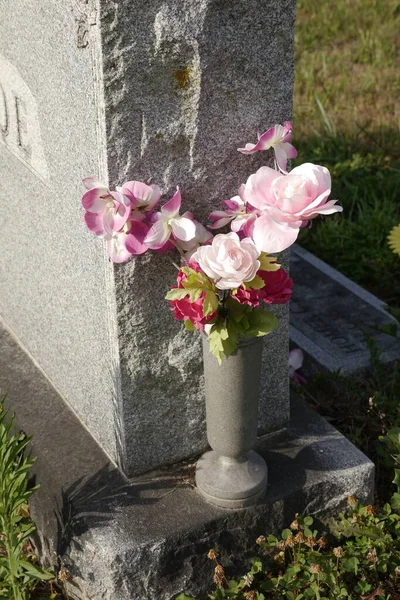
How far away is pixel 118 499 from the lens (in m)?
2.24

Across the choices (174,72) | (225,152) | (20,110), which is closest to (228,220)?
(225,152)

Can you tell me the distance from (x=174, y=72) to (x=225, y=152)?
8.9 inches

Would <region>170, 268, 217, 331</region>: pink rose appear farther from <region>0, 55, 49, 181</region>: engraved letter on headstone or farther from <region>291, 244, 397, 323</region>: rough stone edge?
<region>291, 244, 397, 323</region>: rough stone edge

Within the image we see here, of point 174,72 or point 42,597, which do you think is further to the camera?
point 42,597

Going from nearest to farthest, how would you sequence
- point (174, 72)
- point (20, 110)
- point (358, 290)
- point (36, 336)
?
point (174, 72)
point (20, 110)
point (36, 336)
point (358, 290)

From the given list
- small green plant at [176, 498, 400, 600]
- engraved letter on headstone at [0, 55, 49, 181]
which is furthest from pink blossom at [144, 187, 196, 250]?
small green plant at [176, 498, 400, 600]

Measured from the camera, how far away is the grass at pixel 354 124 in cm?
372

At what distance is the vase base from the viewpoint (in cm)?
220

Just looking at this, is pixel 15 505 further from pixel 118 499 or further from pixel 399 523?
pixel 399 523

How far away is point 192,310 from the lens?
1916 millimetres

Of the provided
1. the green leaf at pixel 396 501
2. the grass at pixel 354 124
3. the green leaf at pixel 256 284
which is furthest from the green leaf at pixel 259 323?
the grass at pixel 354 124

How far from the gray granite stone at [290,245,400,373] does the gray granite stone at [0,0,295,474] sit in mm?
616

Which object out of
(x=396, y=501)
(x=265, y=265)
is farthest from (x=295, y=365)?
(x=265, y=265)

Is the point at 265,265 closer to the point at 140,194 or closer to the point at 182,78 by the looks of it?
the point at 140,194
